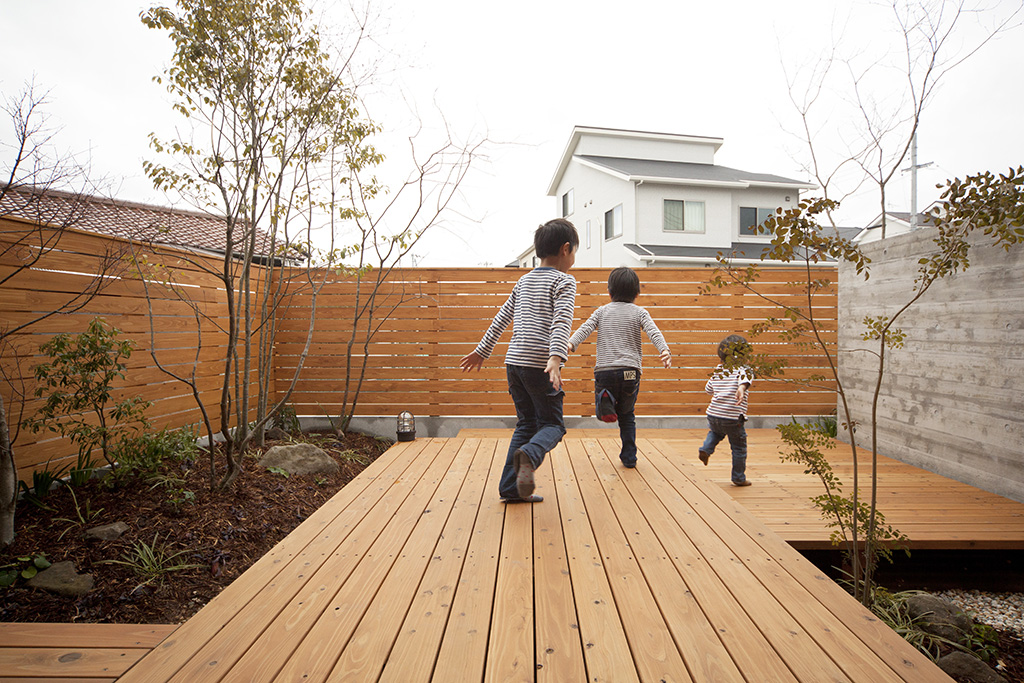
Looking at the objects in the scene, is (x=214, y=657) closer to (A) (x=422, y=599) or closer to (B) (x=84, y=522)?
(A) (x=422, y=599)

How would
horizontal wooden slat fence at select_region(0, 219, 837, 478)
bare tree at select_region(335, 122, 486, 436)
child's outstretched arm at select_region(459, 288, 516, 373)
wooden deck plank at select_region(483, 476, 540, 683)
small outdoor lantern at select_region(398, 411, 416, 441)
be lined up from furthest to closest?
horizontal wooden slat fence at select_region(0, 219, 837, 478) → bare tree at select_region(335, 122, 486, 436) → small outdoor lantern at select_region(398, 411, 416, 441) → child's outstretched arm at select_region(459, 288, 516, 373) → wooden deck plank at select_region(483, 476, 540, 683)

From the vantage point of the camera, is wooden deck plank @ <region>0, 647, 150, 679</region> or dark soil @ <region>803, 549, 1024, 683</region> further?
dark soil @ <region>803, 549, 1024, 683</region>

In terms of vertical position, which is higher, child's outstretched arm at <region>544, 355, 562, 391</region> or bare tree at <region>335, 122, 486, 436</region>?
bare tree at <region>335, 122, 486, 436</region>

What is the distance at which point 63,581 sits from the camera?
2.29 meters

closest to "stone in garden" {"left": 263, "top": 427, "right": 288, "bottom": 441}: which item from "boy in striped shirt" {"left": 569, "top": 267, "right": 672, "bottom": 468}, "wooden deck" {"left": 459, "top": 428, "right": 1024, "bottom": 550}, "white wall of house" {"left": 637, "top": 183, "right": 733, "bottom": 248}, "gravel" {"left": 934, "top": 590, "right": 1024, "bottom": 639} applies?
"boy in striped shirt" {"left": 569, "top": 267, "right": 672, "bottom": 468}

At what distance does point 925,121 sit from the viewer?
156 inches

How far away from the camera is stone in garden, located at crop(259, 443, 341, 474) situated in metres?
3.99

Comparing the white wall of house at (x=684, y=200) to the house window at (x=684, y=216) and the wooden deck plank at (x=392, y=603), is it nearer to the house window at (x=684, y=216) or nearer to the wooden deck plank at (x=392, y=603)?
the house window at (x=684, y=216)

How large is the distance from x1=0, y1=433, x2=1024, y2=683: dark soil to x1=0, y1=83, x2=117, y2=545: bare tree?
1.07 ft

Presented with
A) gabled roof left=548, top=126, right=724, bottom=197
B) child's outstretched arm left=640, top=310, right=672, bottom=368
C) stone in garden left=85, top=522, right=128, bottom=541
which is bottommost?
stone in garden left=85, top=522, right=128, bottom=541

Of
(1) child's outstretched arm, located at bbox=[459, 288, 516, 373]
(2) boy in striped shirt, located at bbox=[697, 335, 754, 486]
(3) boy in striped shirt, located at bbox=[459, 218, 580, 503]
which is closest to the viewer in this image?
(3) boy in striped shirt, located at bbox=[459, 218, 580, 503]

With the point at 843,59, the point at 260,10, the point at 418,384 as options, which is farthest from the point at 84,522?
the point at 843,59

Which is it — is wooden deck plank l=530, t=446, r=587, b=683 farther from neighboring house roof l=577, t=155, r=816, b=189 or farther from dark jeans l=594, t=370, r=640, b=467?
neighboring house roof l=577, t=155, r=816, b=189

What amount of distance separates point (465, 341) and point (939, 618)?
15.3 ft
